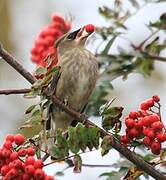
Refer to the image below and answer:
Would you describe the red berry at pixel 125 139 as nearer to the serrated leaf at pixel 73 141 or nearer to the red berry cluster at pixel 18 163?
the serrated leaf at pixel 73 141

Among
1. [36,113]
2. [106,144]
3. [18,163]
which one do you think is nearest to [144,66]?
[36,113]

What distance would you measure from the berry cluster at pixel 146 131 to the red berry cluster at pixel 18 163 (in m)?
0.49

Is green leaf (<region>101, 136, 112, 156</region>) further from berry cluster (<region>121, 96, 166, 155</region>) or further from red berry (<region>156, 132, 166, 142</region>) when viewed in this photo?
red berry (<region>156, 132, 166, 142</region>)

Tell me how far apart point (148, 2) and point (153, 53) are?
320 mm

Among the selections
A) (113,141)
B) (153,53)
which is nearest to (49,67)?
(113,141)

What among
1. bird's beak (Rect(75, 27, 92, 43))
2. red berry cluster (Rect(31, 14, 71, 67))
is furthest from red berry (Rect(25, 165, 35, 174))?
red berry cluster (Rect(31, 14, 71, 67))

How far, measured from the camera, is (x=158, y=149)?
3.04 meters

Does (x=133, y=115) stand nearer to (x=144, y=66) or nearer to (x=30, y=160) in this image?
(x=30, y=160)

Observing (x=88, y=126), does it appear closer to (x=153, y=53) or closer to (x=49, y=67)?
(x=49, y=67)

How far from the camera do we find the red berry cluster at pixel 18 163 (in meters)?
2.74

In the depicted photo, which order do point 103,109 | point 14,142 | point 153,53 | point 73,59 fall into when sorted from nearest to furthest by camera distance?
point 14,142, point 103,109, point 153,53, point 73,59

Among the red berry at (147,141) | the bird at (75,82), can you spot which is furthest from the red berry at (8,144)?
the bird at (75,82)

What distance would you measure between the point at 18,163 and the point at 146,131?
67 centimetres

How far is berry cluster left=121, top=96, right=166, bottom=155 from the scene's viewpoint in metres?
3.06
